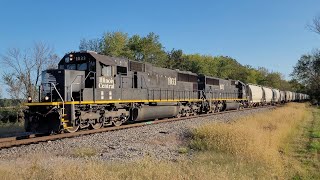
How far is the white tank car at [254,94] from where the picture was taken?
42094 mm

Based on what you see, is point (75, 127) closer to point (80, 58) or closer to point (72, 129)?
point (72, 129)

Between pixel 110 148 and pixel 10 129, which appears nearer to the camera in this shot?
pixel 110 148

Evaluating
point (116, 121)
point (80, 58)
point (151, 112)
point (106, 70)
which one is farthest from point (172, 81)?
point (80, 58)

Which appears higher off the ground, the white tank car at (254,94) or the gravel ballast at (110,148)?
the white tank car at (254,94)

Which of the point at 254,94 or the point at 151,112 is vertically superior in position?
the point at 254,94

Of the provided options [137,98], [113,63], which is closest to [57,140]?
[113,63]

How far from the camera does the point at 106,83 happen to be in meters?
15.5

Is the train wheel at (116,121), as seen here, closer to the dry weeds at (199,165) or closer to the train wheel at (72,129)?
the train wheel at (72,129)

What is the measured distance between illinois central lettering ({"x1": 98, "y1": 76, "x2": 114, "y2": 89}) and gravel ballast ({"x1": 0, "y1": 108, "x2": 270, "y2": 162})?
2.35 metres

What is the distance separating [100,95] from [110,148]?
4.67 metres

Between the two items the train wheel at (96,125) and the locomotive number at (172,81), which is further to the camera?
the locomotive number at (172,81)

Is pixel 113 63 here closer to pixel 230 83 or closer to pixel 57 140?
pixel 57 140

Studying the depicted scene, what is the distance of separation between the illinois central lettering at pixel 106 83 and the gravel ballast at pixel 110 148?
2346 mm

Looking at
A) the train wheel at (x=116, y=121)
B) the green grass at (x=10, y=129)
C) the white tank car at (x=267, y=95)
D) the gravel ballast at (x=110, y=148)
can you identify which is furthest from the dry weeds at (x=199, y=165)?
the white tank car at (x=267, y=95)
